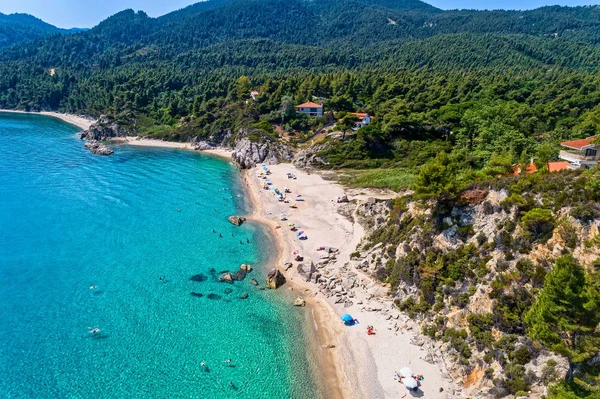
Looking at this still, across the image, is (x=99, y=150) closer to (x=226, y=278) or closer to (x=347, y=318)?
(x=226, y=278)

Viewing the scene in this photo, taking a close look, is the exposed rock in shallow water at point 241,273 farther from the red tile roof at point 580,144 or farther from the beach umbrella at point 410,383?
the red tile roof at point 580,144

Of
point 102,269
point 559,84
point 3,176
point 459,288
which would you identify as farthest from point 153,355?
point 559,84

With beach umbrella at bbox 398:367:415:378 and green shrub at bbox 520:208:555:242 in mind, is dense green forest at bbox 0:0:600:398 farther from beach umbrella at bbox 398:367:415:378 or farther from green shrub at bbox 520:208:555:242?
beach umbrella at bbox 398:367:415:378

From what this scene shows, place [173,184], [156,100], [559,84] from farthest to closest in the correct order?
[156,100] → [559,84] → [173,184]

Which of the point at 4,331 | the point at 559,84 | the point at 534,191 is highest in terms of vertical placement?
the point at 559,84

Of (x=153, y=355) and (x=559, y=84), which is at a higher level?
(x=559, y=84)

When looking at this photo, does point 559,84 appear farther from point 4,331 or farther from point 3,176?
point 3,176

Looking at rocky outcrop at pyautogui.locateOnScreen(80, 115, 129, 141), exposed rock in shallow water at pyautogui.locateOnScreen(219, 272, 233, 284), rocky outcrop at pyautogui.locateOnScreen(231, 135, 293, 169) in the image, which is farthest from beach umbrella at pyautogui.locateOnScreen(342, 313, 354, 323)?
rocky outcrop at pyautogui.locateOnScreen(80, 115, 129, 141)
